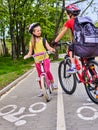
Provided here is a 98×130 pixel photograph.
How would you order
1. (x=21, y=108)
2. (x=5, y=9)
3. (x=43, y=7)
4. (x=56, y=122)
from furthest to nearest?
(x=43, y=7) → (x=5, y=9) → (x=21, y=108) → (x=56, y=122)

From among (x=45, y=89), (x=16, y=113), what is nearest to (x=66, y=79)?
(x=45, y=89)

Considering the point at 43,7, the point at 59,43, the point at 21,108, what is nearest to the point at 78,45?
the point at 59,43

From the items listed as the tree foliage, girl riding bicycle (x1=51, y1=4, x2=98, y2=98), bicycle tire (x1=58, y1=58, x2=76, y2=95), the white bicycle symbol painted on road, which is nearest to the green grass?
bicycle tire (x1=58, y1=58, x2=76, y2=95)

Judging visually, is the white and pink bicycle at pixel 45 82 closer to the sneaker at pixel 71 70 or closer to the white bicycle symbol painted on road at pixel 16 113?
the white bicycle symbol painted on road at pixel 16 113

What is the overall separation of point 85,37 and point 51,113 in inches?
64.7

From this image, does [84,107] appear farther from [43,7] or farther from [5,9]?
[43,7]

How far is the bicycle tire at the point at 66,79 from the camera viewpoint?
9586 millimetres

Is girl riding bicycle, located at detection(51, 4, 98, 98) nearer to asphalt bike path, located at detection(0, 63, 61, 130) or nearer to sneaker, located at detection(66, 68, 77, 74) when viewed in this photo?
sneaker, located at detection(66, 68, 77, 74)

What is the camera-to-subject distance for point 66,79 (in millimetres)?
10000

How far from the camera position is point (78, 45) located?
27.6 ft

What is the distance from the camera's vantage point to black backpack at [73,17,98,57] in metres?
8.17

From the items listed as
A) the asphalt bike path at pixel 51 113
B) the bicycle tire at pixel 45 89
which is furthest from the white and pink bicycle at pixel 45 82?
the asphalt bike path at pixel 51 113

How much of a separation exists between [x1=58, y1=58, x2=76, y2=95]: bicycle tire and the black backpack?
1.12 metres

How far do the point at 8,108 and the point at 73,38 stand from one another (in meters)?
2.07
